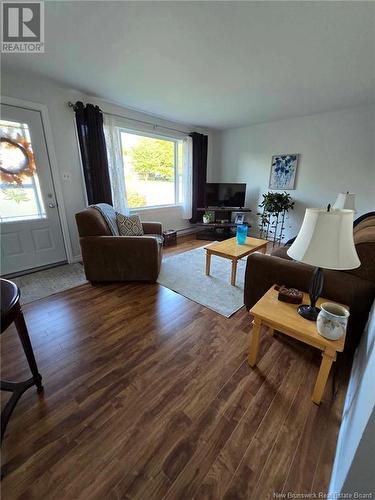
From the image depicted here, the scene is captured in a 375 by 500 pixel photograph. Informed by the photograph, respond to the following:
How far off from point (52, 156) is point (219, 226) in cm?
314

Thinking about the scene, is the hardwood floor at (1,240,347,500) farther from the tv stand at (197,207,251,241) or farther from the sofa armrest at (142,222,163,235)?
the tv stand at (197,207,251,241)

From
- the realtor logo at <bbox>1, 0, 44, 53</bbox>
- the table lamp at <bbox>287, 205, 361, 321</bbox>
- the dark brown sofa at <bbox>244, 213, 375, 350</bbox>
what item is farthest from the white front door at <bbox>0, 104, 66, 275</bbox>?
the table lamp at <bbox>287, 205, 361, 321</bbox>

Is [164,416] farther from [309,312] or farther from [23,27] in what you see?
[23,27]

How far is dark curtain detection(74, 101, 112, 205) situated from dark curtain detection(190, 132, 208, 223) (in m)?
2.10

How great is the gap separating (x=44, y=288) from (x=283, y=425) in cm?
263

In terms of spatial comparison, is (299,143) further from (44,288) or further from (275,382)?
(44,288)

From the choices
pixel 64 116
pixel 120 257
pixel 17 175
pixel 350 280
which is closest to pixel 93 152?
pixel 64 116

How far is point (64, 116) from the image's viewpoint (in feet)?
9.13

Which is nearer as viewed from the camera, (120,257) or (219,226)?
(120,257)

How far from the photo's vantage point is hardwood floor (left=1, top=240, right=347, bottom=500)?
2.97 ft

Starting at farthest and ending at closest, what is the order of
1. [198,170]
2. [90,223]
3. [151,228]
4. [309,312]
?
[198,170] < [151,228] < [90,223] < [309,312]

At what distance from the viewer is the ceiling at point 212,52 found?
1.44 metres

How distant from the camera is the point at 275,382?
1.34 m

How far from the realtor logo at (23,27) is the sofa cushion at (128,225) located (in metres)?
1.75
